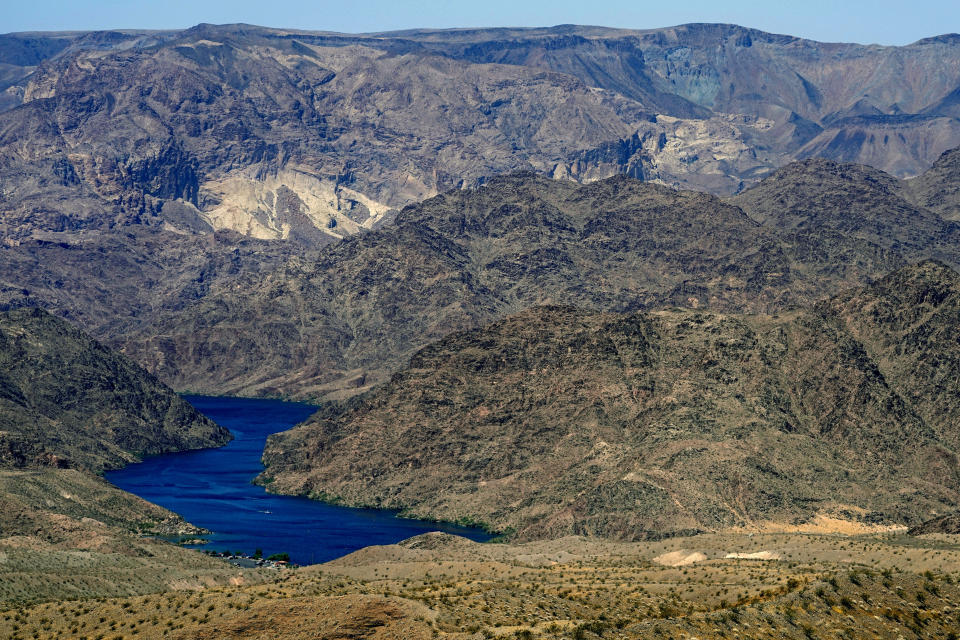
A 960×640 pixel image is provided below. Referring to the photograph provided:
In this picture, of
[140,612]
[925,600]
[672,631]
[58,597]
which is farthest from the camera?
[58,597]

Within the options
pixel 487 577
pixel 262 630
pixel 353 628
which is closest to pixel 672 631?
pixel 353 628

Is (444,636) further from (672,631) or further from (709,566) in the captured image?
(709,566)

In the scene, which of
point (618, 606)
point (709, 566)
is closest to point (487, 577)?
point (709, 566)

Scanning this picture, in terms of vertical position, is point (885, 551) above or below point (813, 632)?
below

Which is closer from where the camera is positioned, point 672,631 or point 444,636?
point 672,631

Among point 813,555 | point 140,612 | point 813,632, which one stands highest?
point 813,632

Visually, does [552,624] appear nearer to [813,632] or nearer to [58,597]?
[813,632]

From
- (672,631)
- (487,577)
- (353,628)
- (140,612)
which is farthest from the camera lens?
(487,577)

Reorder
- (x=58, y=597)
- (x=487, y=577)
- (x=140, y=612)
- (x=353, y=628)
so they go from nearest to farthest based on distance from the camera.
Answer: (x=353, y=628), (x=140, y=612), (x=58, y=597), (x=487, y=577)

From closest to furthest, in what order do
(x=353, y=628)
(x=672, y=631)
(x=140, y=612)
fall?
(x=672, y=631)
(x=353, y=628)
(x=140, y=612)
